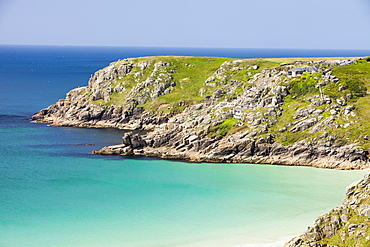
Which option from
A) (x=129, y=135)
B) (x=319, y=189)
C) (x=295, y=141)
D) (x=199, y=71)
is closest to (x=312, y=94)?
(x=295, y=141)

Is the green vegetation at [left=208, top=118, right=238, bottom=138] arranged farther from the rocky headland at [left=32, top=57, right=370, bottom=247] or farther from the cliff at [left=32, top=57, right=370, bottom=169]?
the cliff at [left=32, top=57, right=370, bottom=169]

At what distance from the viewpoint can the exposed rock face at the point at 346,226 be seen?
158 ft

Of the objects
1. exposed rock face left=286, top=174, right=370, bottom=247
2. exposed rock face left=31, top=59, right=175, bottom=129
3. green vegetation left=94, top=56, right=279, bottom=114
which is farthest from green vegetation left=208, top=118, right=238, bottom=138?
exposed rock face left=286, top=174, right=370, bottom=247

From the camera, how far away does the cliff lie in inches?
3875

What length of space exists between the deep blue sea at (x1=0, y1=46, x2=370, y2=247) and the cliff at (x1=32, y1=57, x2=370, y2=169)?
15.0 feet

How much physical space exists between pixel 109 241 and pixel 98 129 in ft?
247

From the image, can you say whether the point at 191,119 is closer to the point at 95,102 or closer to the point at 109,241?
the point at 95,102

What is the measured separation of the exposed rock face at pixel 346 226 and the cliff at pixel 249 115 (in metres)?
43.1

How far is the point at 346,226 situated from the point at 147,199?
35.5 m

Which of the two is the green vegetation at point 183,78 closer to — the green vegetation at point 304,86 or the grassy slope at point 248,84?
the grassy slope at point 248,84

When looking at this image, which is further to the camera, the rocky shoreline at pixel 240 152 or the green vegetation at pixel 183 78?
the green vegetation at pixel 183 78

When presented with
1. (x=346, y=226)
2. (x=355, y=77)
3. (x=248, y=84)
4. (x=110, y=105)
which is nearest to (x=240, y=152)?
(x=248, y=84)

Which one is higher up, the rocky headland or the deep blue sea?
the rocky headland

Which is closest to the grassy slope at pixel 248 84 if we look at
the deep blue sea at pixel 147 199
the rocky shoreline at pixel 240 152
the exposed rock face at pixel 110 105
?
the exposed rock face at pixel 110 105
